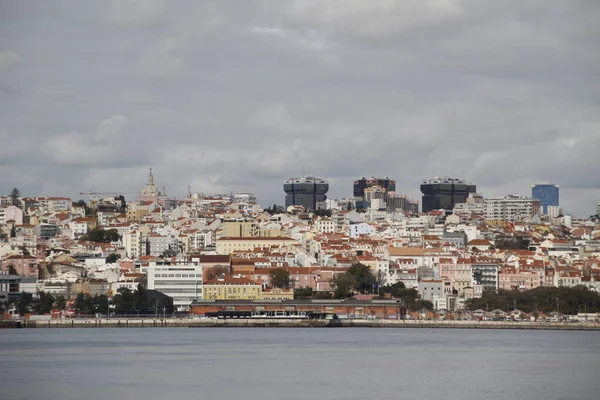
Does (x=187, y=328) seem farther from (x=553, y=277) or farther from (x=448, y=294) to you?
(x=553, y=277)

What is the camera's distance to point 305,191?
6973 inches

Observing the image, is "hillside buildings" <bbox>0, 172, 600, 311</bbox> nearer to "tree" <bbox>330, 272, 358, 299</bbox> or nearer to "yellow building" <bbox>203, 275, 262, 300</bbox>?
"yellow building" <bbox>203, 275, 262, 300</bbox>

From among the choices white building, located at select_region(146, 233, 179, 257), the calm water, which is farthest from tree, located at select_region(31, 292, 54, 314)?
white building, located at select_region(146, 233, 179, 257)

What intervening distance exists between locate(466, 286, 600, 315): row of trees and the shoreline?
523cm

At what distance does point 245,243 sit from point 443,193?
65.7 meters

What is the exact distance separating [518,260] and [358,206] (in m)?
69.9

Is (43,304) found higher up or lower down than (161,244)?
lower down

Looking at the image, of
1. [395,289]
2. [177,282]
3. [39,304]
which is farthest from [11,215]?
[395,289]

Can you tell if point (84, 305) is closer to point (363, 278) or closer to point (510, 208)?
point (363, 278)

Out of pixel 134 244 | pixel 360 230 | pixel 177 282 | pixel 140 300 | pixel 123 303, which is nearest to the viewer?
pixel 140 300

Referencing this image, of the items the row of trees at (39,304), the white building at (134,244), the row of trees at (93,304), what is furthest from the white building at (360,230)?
the row of trees at (39,304)

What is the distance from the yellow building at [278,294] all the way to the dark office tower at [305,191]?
288 ft

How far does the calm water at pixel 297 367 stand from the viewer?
3709cm

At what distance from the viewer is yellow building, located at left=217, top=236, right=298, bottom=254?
109 meters
